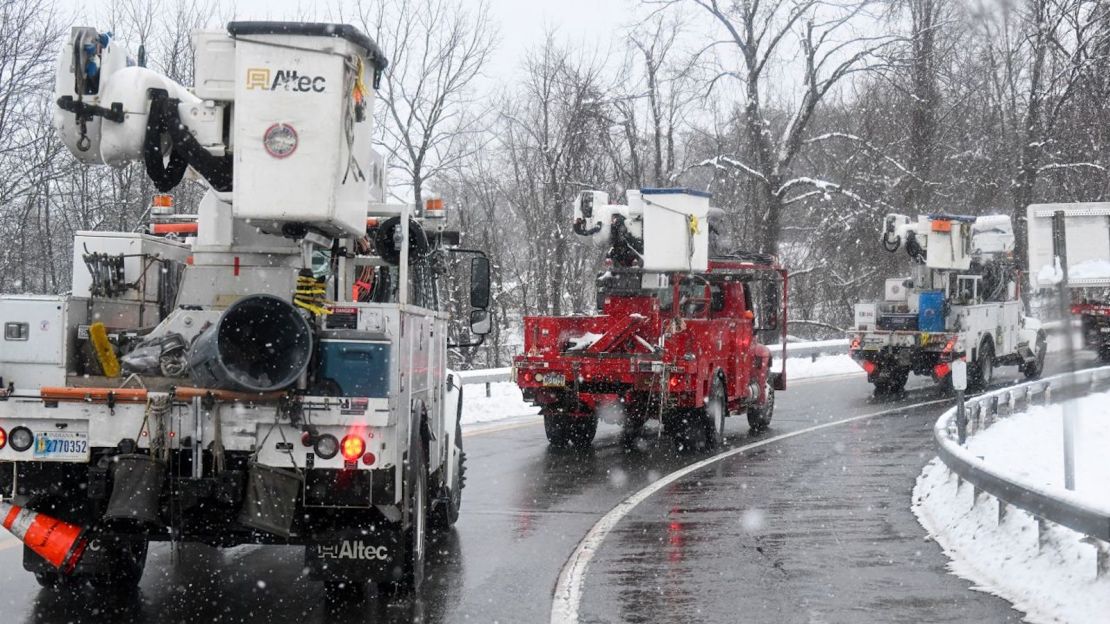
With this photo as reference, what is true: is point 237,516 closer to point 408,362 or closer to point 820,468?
point 408,362

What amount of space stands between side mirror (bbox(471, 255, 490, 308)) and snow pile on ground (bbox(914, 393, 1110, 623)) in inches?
154

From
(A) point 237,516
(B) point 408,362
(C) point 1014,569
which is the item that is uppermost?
(B) point 408,362

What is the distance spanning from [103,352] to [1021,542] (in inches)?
255

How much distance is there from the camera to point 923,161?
42.2 meters

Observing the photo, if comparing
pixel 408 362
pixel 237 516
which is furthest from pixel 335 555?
pixel 408 362

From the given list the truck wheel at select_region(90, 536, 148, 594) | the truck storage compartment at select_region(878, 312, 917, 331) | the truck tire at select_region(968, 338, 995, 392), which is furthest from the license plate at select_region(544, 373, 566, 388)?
the truck tire at select_region(968, 338, 995, 392)

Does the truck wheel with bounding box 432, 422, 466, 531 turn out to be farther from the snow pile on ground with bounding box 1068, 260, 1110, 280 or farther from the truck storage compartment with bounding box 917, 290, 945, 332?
the truck storage compartment with bounding box 917, 290, 945, 332

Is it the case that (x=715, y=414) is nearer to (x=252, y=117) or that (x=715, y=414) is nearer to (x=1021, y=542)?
(x=1021, y=542)

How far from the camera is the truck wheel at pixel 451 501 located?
33.3ft

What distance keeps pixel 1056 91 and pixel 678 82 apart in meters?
11.9

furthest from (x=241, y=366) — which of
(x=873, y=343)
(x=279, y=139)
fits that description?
(x=873, y=343)

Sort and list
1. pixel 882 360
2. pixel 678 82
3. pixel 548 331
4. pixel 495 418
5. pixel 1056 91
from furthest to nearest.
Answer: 1. pixel 678 82
2. pixel 1056 91
3. pixel 882 360
4. pixel 495 418
5. pixel 548 331

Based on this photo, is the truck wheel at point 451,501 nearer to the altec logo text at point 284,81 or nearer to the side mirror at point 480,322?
the side mirror at point 480,322

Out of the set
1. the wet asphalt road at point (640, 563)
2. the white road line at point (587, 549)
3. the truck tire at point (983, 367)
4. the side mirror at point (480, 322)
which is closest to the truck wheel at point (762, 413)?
the white road line at point (587, 549)
